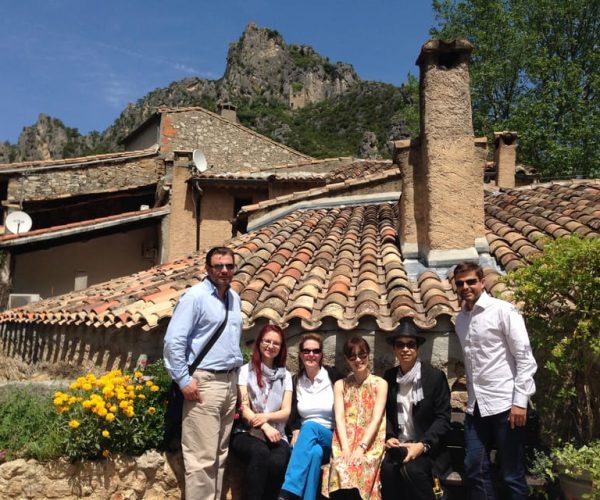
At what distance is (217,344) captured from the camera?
11.0ft

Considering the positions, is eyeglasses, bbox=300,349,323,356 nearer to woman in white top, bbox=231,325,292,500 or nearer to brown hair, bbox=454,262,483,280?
woman in white top, bbox=231,325,292,500

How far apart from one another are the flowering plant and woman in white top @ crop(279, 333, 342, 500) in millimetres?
998

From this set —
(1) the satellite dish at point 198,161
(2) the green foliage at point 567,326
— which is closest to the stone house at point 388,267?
(2) the green foliage at point 567,326

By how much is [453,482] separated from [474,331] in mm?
1099

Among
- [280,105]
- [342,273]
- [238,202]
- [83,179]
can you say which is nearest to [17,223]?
[83,179]

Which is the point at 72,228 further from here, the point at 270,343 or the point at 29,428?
the point at 270,343

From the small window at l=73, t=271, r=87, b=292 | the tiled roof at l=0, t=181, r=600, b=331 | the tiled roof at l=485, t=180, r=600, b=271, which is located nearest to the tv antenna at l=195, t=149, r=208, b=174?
the small window at l=73, t=271, r=87, b=292

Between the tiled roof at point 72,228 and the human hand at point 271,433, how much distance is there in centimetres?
890

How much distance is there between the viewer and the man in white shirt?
9.96 feet

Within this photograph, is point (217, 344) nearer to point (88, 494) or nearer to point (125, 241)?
point (88, 494)

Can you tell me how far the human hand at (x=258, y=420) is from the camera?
138 inches

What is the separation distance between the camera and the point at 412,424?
3418 mm

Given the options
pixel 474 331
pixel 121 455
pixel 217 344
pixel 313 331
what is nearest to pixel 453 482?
pixel 474 331

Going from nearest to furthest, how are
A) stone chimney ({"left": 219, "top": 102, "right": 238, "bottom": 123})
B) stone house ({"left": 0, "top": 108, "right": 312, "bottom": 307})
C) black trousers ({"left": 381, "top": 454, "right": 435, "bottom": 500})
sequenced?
black trousers ({"left": 381, "top": 454, "right": 435, "bottom": 500}), stone house ({"left": 0, "top": 108, "right": 312, "bottom": 307}), stone chimney ({"left": 219, "top": 102, "right": 238, "bottom": 123})
